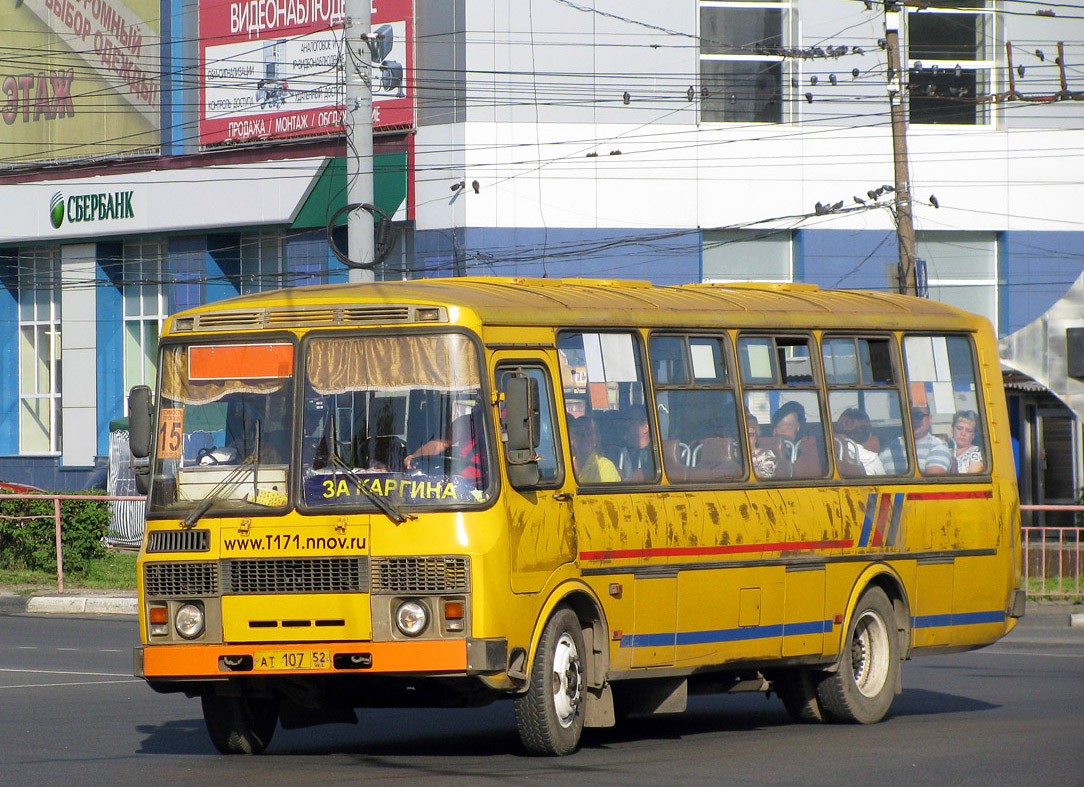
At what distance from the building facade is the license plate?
22.1 metres

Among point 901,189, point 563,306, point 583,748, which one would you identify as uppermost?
point 901,189

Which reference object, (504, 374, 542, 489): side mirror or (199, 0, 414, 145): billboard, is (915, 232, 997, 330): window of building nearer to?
(199, 0, 414, 145): billboard

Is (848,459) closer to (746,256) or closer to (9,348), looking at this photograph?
(746,256)

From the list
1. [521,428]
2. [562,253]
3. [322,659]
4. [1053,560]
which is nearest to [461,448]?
[521,428]

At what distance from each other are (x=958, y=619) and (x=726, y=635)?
2.43 meters

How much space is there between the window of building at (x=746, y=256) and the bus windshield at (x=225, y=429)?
23.1 metres

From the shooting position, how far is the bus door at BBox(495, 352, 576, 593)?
8.76 meters

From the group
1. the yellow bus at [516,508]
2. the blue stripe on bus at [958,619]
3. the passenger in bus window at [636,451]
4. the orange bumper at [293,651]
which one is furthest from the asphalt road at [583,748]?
the passenger in bus window at [636,451]

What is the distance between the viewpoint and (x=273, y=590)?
28.7 feet

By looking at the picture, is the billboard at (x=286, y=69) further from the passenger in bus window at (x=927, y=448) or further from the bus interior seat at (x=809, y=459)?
the bus interior seat at (x=809, y=459)

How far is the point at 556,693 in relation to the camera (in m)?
9.04

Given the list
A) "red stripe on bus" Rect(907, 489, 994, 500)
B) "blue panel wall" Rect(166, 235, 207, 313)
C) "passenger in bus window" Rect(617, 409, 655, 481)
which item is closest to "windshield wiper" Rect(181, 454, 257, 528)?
"passenger in bus window" Rect(617, 409, 655, 481)

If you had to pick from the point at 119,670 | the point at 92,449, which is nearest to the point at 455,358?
the point at 119,670

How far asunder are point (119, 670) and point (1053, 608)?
10.6m
